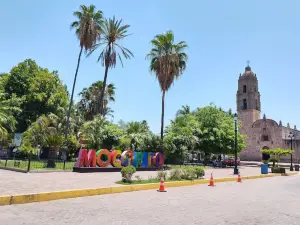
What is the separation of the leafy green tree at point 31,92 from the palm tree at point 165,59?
1660cm

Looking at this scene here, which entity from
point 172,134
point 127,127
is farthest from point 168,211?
point 127,127

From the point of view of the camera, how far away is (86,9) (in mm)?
29781

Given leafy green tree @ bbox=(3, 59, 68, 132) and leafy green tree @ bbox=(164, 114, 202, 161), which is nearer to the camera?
leafy green tree @ bbox=(164, 114, 202, 161)

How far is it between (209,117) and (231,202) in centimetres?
3042

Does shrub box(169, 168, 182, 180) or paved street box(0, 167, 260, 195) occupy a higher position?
shrub box(169, 168, 182, 180)

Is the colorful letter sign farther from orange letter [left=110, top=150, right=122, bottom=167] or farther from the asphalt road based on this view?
the asphalt road

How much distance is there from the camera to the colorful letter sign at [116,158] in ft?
64.1

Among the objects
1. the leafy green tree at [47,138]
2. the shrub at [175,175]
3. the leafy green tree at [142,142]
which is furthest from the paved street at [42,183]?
the leafy green tree at [142,142]

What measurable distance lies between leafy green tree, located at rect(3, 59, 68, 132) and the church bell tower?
146 ft

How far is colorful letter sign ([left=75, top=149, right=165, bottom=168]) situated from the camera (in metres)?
19.5

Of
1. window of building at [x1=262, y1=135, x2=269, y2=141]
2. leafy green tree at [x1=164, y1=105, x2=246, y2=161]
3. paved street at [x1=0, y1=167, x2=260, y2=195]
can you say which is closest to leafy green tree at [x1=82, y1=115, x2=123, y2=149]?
leafy green tree at [x1=164, y1=105, x2=246, y2=161]

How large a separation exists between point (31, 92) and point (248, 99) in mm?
49071

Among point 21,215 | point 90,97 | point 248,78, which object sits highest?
point 248,78

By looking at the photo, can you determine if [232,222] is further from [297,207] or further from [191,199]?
[297,207]
